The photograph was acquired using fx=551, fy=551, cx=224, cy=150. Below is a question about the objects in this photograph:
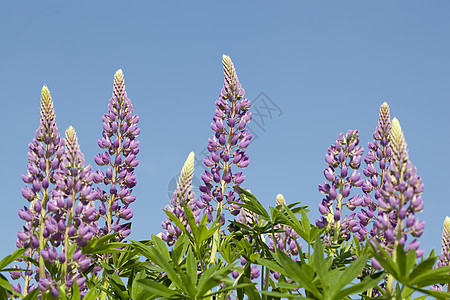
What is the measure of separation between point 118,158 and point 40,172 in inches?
38.5

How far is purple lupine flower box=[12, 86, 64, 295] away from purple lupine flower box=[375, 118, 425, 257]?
1.97 meters

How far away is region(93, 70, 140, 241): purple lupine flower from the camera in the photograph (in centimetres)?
436

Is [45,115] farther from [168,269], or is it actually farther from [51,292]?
→ [168,269]

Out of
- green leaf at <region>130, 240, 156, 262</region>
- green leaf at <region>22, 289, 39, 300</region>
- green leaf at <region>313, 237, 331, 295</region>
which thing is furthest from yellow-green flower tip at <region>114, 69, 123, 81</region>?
green leaf at <region>313, 237, 331, 295</region>

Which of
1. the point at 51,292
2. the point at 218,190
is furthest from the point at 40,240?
the point at 218,190

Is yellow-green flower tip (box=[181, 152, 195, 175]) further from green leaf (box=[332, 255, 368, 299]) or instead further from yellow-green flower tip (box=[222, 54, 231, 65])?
green leaf (box=[332, 255, 368, 299])

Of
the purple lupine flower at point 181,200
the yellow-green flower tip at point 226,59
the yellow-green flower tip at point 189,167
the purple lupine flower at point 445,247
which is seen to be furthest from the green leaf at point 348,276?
the yellow-green flower tip at point 226,59

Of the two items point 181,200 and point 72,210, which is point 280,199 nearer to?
point 181,200

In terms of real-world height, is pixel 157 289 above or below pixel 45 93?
below

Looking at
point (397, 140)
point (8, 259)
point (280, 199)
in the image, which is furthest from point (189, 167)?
point (397, 140)

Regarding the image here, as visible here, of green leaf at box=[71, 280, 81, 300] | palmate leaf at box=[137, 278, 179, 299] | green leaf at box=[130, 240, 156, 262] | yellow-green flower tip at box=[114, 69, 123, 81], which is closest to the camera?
palmate leaf at box=[137, 278, 179, 299]

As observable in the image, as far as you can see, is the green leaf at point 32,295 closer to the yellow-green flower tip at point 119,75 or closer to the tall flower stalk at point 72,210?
the tall flower stalk at point 72,210

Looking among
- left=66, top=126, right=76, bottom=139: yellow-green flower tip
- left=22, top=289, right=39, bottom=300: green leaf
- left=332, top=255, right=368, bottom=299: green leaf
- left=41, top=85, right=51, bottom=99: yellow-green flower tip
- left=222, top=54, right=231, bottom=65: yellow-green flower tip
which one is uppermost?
left=222, top=54, right=231, bottom=65: yellow-green flower tip

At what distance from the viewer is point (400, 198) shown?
262 centimetres
